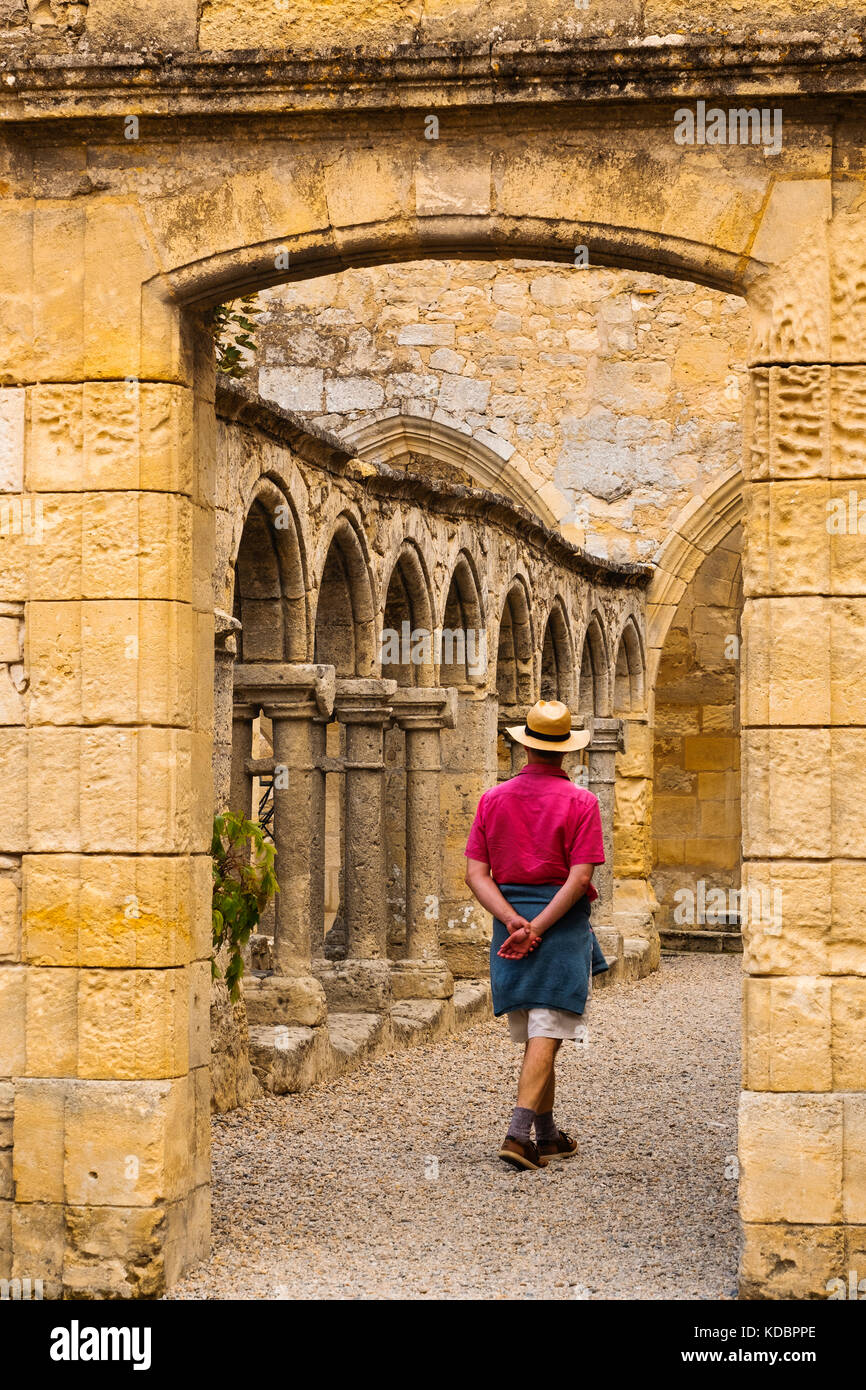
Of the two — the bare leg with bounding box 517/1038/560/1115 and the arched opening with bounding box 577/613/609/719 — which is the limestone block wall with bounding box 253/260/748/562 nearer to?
the arched opening with bounding box 577/613/609/719

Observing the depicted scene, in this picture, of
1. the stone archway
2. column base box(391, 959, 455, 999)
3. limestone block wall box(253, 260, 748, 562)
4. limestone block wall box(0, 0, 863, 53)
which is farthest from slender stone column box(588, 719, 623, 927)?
limestone block wall box(0, 0, 863, 53)

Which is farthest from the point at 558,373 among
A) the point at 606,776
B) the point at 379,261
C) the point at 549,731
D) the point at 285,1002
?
the point at 379,261

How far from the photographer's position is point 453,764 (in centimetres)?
974

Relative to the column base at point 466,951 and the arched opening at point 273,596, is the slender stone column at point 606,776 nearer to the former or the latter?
the column base at point 466,951

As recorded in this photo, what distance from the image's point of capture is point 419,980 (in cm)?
873

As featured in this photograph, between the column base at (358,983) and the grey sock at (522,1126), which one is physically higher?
the column base at (358,983)

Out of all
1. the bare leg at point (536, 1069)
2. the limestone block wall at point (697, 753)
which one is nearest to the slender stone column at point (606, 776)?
the limestone block wall at point (697, 753)

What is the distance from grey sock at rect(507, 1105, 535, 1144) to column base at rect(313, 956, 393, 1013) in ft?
8.46

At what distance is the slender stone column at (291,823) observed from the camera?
7195mm

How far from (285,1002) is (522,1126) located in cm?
181

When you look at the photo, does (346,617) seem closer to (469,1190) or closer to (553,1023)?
(553,1023)

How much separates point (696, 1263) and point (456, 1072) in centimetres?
327

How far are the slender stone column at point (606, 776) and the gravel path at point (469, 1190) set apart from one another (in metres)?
4.18
